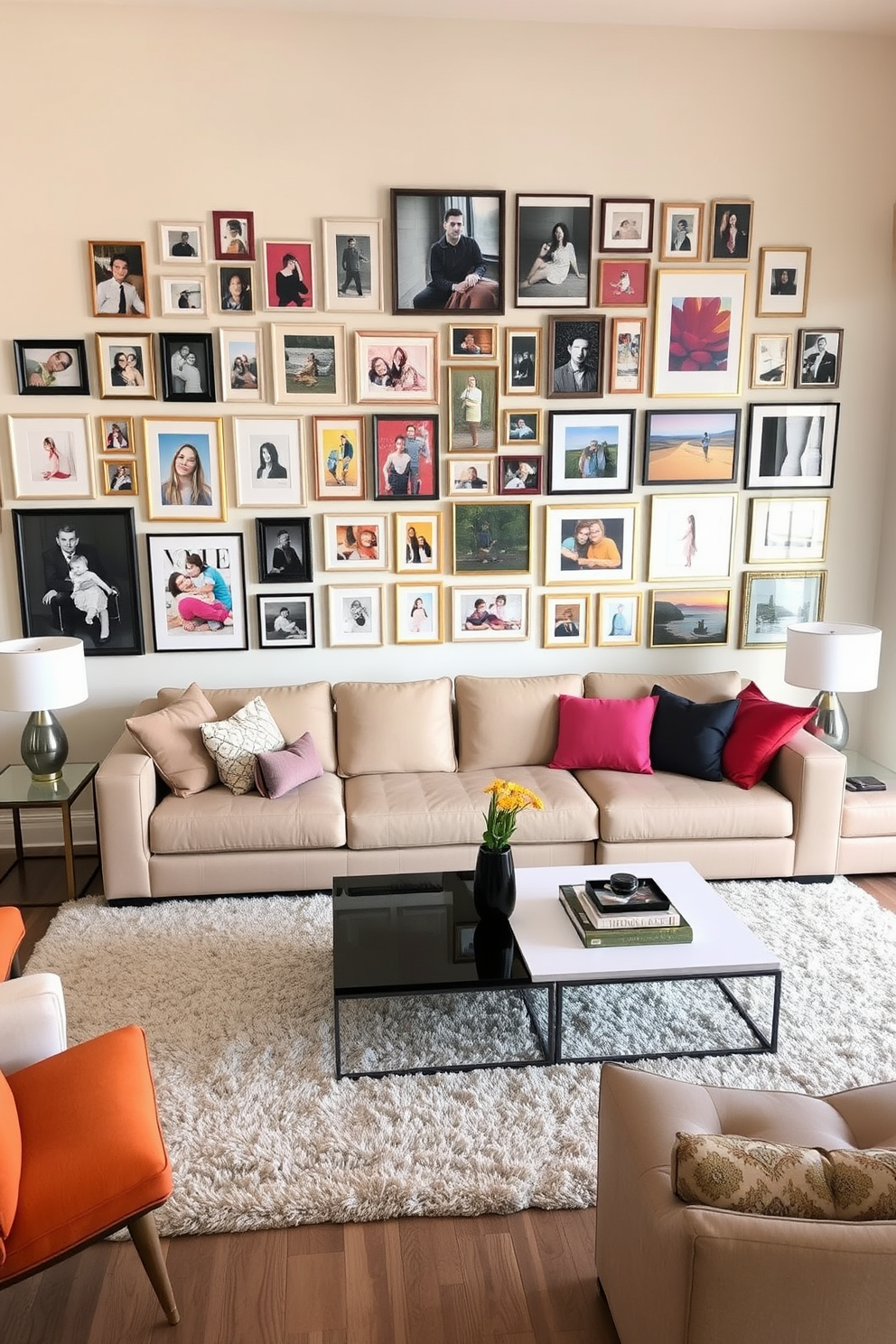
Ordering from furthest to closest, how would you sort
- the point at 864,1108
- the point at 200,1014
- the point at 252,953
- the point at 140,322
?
the point at 140,322 → the point at 252,953 → the point at 200,1014 → the point at 864,1108

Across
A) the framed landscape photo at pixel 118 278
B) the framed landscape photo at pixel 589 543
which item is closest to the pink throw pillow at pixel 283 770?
the framed landscape photo at pixel 589 543

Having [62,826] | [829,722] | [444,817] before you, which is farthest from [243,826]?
[829,722]

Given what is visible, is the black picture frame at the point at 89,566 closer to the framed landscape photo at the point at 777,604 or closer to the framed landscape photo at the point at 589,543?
the framed landscape photo at the point at 589,543

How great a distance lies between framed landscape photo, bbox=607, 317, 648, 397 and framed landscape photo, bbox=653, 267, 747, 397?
0.07 meters

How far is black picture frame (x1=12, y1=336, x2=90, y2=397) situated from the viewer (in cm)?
461

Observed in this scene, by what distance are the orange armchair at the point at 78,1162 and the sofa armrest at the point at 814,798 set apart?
306cm

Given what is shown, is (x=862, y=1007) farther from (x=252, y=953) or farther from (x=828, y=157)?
(x=828, y=157)

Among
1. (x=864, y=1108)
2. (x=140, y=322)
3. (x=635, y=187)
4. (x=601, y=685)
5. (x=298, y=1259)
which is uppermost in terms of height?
(x=635, y=187)

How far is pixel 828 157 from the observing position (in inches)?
191

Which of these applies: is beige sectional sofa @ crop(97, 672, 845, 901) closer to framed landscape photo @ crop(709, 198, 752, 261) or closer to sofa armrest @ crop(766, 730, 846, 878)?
sofa armrest @ crop(766, 730, 846, 878)

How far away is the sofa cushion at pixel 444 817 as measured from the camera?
4262 millimetres

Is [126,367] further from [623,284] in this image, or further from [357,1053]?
[357,1053]

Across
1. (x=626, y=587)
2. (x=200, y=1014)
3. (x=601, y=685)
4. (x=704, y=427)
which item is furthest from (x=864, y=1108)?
(x=704, y=427)

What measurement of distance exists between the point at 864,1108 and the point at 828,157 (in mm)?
4443
